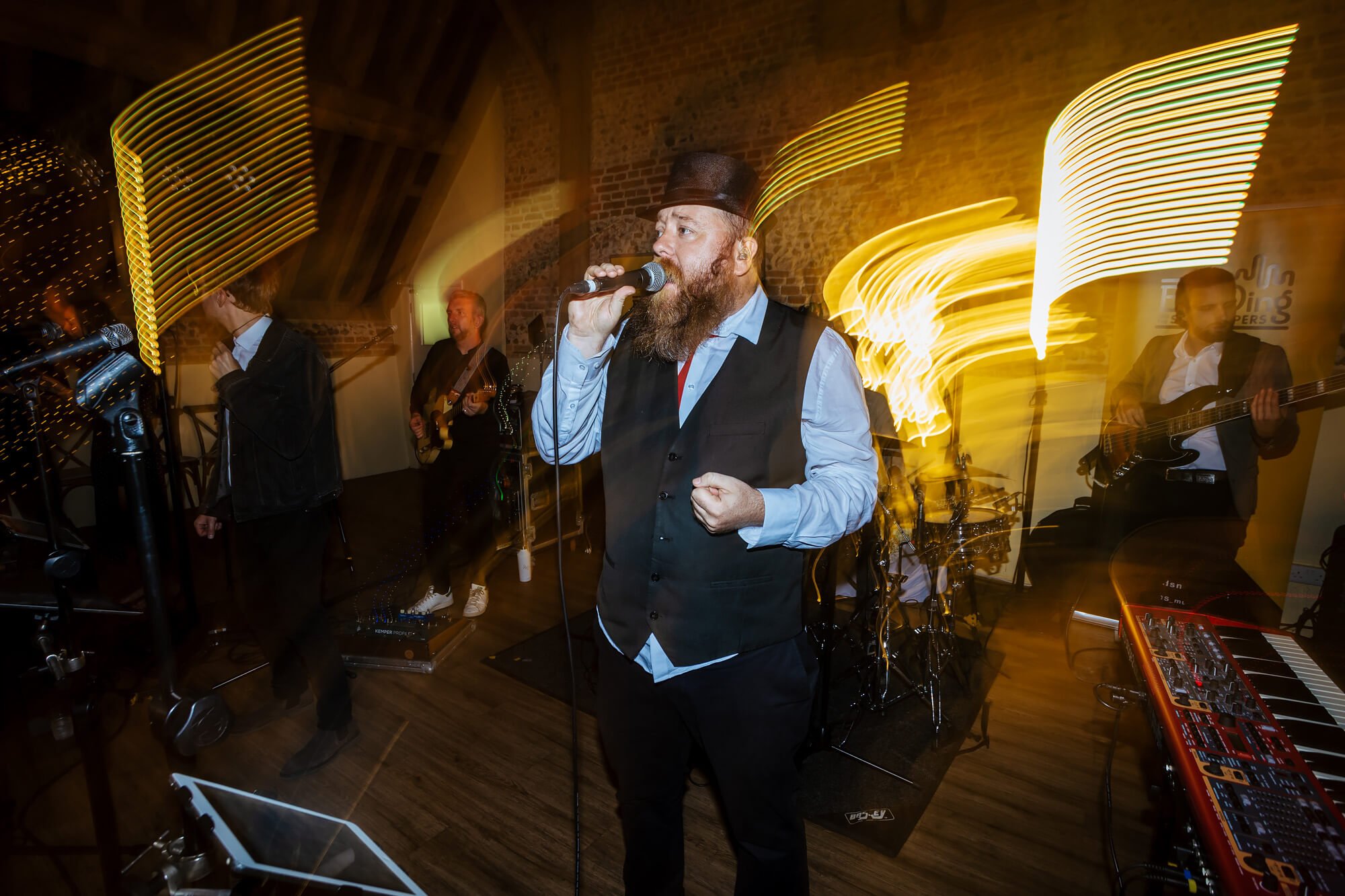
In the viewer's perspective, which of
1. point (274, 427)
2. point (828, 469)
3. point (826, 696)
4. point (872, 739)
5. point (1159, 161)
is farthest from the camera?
point (1159, 161)

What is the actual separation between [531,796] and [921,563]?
2108mm

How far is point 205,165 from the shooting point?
15.0 feet

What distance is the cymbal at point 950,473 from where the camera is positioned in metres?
3.28

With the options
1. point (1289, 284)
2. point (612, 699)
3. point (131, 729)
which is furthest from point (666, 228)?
point (1289, 284)

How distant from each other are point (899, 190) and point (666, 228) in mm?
3806

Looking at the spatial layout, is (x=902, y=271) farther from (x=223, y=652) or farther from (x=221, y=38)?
(x=221, y=38)

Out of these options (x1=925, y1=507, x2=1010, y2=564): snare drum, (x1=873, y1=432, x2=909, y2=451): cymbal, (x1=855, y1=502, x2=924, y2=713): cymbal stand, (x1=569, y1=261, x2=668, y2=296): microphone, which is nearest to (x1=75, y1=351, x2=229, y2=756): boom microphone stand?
(x1=569, y1=261, x2=668, y2=296): microphone

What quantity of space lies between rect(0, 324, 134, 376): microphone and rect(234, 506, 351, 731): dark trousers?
120cm

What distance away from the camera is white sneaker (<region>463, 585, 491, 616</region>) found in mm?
4078

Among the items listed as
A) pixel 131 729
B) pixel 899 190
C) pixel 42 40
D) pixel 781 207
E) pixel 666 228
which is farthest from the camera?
pixel 781 207

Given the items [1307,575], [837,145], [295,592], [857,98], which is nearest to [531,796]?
[295,592]

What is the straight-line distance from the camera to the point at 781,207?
5312mm

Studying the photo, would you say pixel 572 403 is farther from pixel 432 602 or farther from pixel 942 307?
pixel 942 307

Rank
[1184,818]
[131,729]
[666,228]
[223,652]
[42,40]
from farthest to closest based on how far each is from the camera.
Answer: [42,40] → [223,652] → [131,729] → [666,228] → [1184,818]
